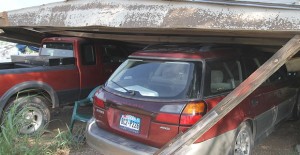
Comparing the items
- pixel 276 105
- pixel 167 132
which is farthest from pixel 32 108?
pixel 276 105

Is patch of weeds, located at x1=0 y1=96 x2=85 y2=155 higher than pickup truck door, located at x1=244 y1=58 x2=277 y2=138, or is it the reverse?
pickup truck door, located at x1=244 y1=58 x2=277 y2=138

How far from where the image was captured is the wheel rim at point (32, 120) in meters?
5.51

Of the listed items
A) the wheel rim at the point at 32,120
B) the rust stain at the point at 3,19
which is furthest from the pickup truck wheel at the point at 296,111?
the rust stain at the point at 3,19

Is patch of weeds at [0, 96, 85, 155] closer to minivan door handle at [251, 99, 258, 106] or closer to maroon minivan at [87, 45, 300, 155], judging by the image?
maroon minivan at [87, 45, 300, 155]

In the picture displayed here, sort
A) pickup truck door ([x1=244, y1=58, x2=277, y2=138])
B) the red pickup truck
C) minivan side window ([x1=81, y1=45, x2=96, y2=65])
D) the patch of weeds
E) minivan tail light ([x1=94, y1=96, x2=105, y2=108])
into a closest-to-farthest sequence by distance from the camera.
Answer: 1. minivan tail light ([x1=94, y1=96, x2=105, y2=108])
2. pickup truck door ([x1=244, y1=58, x2=277, y2=138])
3. the patch of weeds
4. the red pickup truck
5. minivan side window ([x1=81, y1=45, x2=96, y2=65])

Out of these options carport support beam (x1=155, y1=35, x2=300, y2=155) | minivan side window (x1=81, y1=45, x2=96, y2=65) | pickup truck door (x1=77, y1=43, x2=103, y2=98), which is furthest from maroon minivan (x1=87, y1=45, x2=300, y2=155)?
minivan side window (x1=81, y1=45, x2=96, y2=65)

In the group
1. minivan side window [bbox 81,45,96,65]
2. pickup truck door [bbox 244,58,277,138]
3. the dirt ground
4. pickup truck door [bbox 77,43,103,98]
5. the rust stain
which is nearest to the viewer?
pickup truck door [bbox 244,58,277,138]

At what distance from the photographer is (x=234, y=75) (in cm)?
418

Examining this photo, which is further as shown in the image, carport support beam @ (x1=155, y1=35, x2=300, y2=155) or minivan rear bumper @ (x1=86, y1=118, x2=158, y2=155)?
minivan rear bumper @ (x1=86, y1=118, x2=158, y2=155)

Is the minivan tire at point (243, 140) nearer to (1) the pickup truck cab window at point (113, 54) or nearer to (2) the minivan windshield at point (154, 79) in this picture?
(2) the minivan windshield at point (154, 79)

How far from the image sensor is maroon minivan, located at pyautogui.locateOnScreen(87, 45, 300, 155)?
346 cm

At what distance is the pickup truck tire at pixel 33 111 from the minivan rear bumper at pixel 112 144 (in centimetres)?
170

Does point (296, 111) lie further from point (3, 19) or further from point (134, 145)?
point (3, 19)

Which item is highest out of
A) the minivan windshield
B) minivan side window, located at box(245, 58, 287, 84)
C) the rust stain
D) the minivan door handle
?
the rust stain
